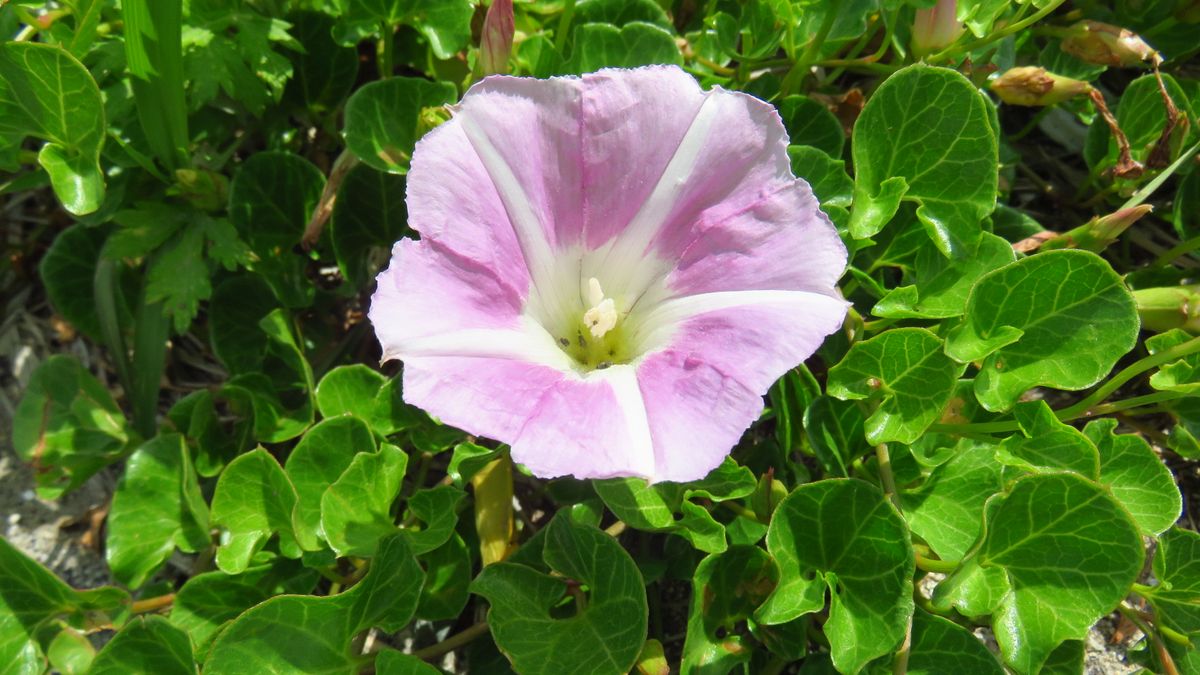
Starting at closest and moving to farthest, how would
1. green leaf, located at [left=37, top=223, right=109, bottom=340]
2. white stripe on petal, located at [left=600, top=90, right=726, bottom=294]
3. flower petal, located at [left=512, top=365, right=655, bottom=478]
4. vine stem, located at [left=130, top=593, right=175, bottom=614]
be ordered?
flower petal, located at [left=512, top=365, right=655, bottom=478]
white stripe on petal, located at [left=600, top=90, right=726, bottom=294]
vine stem, located at [left=130, top=593, right=175, bottom=614]
green leaf, located at [left=37, top=223, right=109, bottom=340]

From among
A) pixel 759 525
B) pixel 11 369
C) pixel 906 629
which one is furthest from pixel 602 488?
pixel 11 369

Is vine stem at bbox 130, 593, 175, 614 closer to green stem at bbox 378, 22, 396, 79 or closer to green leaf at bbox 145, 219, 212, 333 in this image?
green leaf at bbox 145, 219, 212, 333

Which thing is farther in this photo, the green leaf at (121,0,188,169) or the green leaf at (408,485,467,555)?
the green leaf at (121,0,188,169)

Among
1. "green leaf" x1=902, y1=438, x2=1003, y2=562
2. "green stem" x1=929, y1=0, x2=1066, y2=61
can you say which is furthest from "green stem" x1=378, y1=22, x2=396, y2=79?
"green leaf" x1=902, y1=438, x2=1003, y2=562

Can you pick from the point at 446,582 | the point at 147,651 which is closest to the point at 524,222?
the point at 446,582

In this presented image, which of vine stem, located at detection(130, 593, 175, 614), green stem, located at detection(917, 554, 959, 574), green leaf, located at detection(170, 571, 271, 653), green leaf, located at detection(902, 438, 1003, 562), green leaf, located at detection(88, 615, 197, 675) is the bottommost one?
vine stem, located at detection(130, 593, 175, 614)

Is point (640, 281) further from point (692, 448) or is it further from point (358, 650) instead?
point (358, 650)
